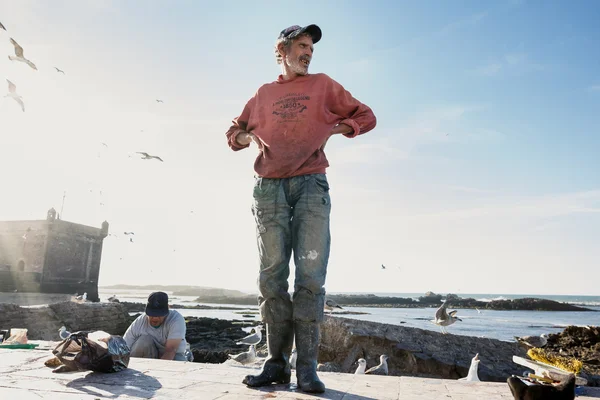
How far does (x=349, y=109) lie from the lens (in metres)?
3.21

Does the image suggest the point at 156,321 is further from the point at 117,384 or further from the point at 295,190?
the point at 295,190

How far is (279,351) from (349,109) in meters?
1.81

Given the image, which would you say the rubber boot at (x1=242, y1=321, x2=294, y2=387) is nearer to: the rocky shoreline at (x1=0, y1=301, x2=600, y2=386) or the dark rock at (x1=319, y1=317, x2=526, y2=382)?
the rocky shoreline at (x1=0, y1=301, x2=600, y2=386)

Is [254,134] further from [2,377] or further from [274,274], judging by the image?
[2,377]

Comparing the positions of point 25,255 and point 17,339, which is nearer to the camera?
point 17,339

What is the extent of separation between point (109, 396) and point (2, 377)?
102cm

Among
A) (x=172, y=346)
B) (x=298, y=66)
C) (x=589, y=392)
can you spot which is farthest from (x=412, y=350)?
(x=298, y=66)

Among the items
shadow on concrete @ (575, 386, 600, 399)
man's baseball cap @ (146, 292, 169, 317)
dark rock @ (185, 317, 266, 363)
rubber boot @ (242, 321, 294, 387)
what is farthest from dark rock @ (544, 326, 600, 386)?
dark rock @ (185, 317, 266, 363)

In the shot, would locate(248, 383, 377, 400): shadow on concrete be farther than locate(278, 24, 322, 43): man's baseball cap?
No

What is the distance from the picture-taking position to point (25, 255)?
4103cm

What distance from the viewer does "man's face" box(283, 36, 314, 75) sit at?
318 centimetres

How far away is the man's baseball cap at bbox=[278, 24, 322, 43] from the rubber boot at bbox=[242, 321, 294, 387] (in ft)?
6.80

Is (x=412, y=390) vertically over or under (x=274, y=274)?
under

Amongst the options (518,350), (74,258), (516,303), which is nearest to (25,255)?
(74,258)
